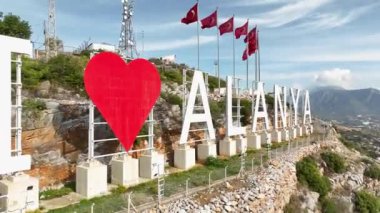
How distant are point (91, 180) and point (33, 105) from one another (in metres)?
4.54

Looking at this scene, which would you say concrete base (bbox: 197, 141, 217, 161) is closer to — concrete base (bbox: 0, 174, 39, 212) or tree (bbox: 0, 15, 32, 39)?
concrete base (bbox: 0, 174, 39, 212)

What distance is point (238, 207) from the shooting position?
59.7ft

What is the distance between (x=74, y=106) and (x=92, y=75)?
4245mm

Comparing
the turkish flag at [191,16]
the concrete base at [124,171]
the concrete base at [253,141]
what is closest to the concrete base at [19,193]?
the concrete base at [124,171]

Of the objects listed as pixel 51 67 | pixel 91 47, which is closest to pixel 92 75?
pixel 51 67

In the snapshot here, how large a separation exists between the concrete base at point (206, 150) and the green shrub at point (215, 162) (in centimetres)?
50

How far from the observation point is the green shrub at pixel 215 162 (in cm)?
2334

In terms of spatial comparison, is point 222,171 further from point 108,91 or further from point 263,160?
point 108,91

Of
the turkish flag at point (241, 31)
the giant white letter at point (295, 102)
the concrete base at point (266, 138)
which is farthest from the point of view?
the giant white letter at point (295, 102)

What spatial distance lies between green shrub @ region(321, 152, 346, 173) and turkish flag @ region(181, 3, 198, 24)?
1677 cm

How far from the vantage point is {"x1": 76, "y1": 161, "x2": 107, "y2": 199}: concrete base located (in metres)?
15.9

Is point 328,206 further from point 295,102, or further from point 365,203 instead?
point 295,102

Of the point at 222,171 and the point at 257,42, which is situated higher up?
the point at 257,42

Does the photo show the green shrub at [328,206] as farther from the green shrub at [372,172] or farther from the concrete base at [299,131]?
the concrete base at [299,131]
